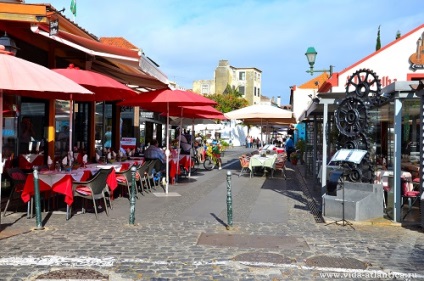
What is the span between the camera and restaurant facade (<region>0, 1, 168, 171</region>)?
8.16 metres

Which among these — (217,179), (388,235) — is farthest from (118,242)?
(217,179)

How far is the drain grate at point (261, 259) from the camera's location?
19.0 feet

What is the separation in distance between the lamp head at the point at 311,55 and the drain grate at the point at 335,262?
38.2 ft

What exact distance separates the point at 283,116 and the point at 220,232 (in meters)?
10.8

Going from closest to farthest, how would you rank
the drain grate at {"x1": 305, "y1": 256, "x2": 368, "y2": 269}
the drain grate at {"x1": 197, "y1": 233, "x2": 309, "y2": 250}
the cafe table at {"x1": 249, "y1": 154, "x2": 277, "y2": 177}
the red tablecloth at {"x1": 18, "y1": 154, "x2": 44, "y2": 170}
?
the drain grate at {"x1": 305, "y1": 256, "x2": 368, "y2": 269}
the drain grate at {"x1": 197, "y1": 233, "x2": 309, "y2": 250}
the red tablecloth at {"x1": 18, "y1": 154, "x2": 44, "y2": 170}
the cafe table at {"x1": 249, "y1": 154, "x2": 277, "y2": 177}

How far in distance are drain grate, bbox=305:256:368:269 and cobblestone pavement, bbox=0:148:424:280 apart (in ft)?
0.04

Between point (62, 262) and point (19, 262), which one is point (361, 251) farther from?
point (19, 262)

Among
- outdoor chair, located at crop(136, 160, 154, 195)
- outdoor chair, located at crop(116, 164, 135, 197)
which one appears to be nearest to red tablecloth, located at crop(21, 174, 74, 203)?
outdoor chair, located at crop(116, 164, 135, 197)

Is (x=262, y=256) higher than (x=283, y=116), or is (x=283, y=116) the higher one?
(x=283, y=116)

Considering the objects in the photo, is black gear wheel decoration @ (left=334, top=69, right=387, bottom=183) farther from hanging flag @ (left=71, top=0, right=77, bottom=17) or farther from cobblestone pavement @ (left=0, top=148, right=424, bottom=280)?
hanging flag @ (left=71, top=0, right=77, bottom=17)

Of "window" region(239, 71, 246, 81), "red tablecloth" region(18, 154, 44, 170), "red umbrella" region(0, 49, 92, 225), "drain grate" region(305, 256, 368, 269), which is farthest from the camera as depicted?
"window" region(239, 71, 246, 81)

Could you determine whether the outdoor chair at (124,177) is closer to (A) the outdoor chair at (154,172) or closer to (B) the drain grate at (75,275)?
(A) the outdoor chair at (154,172)

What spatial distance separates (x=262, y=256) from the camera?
19.8ft

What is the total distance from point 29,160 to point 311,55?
411 inches
